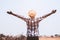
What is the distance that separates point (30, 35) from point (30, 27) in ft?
0.52

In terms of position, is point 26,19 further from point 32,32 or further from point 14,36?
point 14,36

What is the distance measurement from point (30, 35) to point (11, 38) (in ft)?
6.43

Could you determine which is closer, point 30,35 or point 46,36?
point 30,35

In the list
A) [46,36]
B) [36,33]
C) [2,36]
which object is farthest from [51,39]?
[36,33]

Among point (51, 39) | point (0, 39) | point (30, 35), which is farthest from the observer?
point (51, 39)

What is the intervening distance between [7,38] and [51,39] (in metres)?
1.25

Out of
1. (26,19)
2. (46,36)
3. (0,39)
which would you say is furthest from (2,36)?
(26,19)

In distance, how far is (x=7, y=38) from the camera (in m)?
6.88

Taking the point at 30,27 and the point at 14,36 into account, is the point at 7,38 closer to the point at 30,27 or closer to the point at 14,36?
the point at 14,36

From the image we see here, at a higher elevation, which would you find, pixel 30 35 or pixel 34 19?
pixel 34 19

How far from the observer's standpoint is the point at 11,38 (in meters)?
6.86

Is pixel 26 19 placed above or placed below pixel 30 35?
above

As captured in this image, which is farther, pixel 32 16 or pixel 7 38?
pixel 7 38

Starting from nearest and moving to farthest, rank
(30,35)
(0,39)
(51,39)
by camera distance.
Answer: (30,35) < (0,39) < (51,39)
